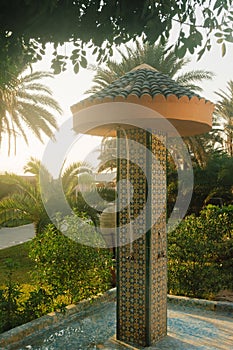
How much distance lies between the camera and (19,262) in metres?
11.6

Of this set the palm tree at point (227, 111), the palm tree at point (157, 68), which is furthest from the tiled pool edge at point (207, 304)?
the palm tree at point (227, 111)

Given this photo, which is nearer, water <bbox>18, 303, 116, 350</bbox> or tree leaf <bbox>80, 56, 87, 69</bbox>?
tree leaf <bbox>80, 56, 87, 69</bbox>

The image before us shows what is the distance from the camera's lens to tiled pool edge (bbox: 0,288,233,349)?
15.3 ft

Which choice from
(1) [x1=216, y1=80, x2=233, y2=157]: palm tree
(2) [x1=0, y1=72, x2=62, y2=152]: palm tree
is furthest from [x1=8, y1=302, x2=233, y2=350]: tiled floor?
(1) [x1=216, y1=80, x2=233, y2=157]: palm tree

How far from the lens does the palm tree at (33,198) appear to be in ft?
41.1

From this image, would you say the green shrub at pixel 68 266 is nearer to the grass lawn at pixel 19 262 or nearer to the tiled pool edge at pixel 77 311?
the tiled pool edge at pixel 77 311

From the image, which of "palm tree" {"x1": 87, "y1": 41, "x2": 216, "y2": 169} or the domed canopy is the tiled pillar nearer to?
the domed canopy

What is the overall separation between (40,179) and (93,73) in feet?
19.3

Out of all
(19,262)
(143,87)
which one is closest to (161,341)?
(143,87)

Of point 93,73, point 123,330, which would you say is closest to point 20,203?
point 93,73

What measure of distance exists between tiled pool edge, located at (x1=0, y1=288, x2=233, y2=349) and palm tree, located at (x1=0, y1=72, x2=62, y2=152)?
971cm

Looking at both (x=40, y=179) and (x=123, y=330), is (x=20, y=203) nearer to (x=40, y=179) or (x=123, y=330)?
(x=40, y=179)

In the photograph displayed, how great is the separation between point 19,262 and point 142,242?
7790mm

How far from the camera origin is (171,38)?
3.10 meters
